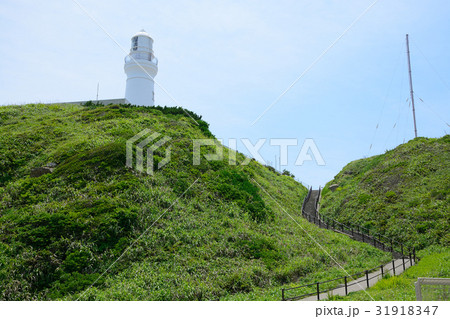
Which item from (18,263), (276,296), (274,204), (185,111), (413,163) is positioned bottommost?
(276,296)

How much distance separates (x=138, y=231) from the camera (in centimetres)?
1700

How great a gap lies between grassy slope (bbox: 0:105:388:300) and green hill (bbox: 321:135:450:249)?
16.2 feet

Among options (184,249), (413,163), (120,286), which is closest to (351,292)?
(184,249)

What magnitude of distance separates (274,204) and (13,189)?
717 inches

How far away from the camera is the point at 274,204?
27.6m

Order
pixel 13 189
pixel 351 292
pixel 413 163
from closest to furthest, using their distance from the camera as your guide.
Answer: pixel 351 292
pixel 13 189
pixel 413 163

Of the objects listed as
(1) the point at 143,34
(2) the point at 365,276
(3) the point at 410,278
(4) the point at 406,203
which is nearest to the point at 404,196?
(4) the point at 406,203

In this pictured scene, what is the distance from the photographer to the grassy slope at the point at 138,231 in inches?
550

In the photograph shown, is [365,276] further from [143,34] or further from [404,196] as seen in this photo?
[143,34]

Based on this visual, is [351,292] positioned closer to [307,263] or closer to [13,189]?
[307,263]

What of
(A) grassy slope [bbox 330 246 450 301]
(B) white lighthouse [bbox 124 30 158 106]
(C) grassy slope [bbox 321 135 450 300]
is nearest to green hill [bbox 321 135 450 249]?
(C) grassy slope [bbox 321 135 450 300]

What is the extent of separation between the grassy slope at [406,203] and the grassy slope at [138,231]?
3504mm

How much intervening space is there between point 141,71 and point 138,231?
31.2m
